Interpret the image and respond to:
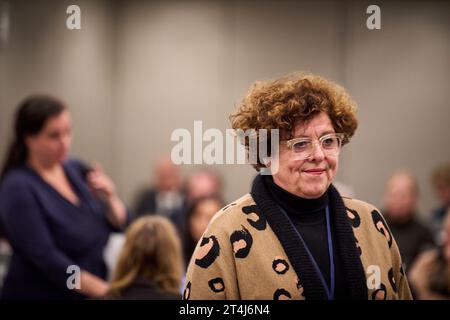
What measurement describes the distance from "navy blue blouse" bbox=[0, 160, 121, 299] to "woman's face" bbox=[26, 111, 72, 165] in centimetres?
8

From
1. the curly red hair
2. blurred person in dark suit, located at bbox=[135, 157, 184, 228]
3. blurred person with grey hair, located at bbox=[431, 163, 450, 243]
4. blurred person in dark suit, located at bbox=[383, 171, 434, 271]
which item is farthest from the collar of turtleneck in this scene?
blurred person in dark suit, located at bbox=[135, 157, 184, 228]

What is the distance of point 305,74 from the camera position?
1812 mm

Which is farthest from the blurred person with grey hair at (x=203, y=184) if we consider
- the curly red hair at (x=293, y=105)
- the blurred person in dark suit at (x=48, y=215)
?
the curly red hair at (x=293, y=105)

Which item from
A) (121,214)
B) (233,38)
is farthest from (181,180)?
(121,214)

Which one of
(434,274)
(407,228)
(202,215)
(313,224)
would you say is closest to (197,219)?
(202,215)

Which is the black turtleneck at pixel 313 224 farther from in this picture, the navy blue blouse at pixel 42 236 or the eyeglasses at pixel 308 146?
the navy blue blouse at pixel 42 236

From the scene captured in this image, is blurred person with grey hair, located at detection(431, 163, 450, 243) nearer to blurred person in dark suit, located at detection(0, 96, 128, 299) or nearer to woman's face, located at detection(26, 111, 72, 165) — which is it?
blurred person in dark suit, located at detection(0, 96, 128, 299)

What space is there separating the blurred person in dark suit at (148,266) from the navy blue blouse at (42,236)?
269mm

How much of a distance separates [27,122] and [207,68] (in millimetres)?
2718

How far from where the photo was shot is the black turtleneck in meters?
1.67

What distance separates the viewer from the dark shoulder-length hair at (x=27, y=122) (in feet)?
8.73

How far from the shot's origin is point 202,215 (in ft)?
10.3

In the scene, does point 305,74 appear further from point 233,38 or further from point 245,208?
point 233,38
